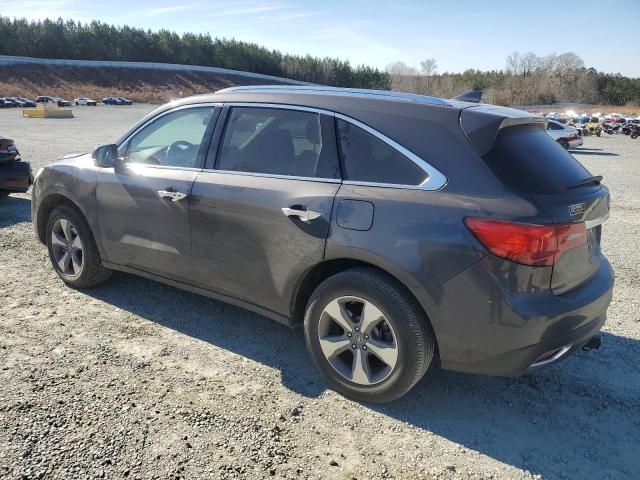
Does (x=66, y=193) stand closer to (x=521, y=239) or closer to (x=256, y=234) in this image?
(x=256, y=234)

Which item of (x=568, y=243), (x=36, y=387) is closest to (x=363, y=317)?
(x=568, y=243)

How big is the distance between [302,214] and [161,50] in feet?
343

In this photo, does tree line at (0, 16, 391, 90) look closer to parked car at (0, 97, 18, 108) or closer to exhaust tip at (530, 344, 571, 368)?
parked car at (0, 97, 18, 108)

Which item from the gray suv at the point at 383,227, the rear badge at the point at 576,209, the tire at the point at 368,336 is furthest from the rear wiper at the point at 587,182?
the tire at the point at 368,336

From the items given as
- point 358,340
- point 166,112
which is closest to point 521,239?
point 358,340

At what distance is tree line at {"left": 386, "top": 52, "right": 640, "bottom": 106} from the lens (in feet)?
288

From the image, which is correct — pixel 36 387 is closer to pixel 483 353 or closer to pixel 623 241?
pixel 483 353

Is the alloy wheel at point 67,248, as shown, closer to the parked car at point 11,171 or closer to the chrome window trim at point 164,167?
A: the chrome window trim at point 164,167

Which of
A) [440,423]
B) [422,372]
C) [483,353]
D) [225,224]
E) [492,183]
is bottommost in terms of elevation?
[440,423]

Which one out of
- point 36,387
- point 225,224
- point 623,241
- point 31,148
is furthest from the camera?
point 31,148

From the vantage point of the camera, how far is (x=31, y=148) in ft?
54.3

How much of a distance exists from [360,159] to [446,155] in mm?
509

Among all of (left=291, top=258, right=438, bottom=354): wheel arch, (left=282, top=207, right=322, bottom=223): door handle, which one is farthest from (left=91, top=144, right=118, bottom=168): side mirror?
(left=291, top=258, right=438, bottom=354): wheel arch

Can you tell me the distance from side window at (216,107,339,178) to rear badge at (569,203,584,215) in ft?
4.16
